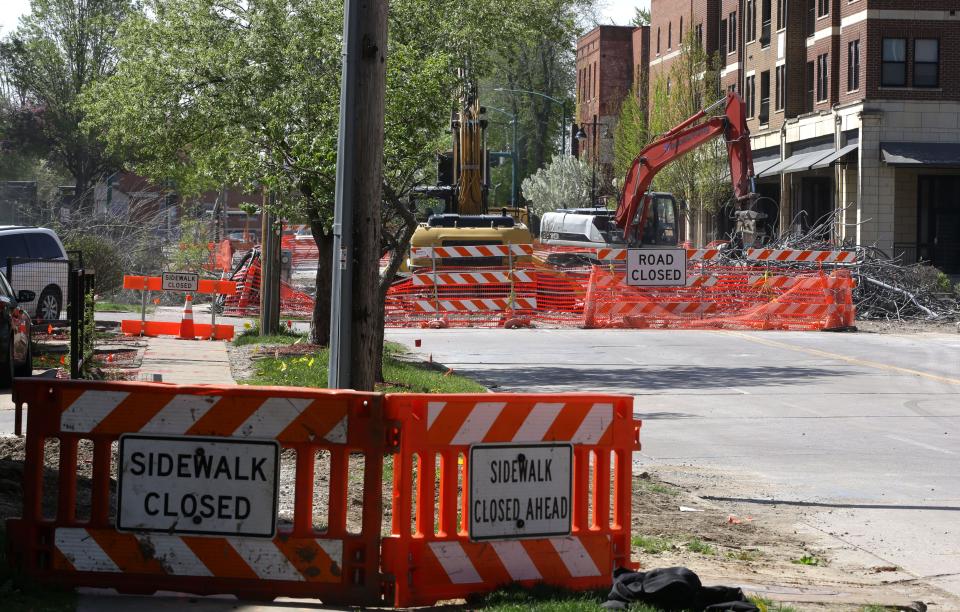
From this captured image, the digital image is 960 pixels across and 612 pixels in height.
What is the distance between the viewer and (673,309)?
97.0 ft

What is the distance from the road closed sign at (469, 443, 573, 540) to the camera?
21.0 feet

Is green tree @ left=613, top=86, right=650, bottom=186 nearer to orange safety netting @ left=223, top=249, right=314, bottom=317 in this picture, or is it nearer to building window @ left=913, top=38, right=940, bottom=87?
building window @ left=913, top=38, right=940, bottom=87

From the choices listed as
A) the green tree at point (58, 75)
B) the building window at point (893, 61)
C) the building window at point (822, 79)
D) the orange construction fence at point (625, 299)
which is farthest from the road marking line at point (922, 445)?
the green tree at point (58, 75)

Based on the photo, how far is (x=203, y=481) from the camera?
6262 millimetres

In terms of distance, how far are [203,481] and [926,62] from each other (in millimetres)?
42681

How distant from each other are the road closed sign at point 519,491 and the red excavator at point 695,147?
26181 mm

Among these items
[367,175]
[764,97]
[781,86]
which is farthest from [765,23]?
[367,175]

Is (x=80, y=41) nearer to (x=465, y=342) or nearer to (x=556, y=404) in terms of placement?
(x=465, y=342)

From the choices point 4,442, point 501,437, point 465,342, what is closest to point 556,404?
point 501,437

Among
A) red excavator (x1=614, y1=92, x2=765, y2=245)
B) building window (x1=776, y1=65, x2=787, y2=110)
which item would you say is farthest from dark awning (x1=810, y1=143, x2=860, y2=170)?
red excavator (x1=614, y1=92, x2=765, y2=245)

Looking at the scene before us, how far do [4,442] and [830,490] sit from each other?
679 cm

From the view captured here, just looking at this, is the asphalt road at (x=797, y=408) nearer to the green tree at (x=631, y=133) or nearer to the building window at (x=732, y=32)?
the building window at (x=732, y=32)

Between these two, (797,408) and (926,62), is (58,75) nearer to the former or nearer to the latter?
(926,62)

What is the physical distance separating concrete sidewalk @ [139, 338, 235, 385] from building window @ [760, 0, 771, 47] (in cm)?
3660
